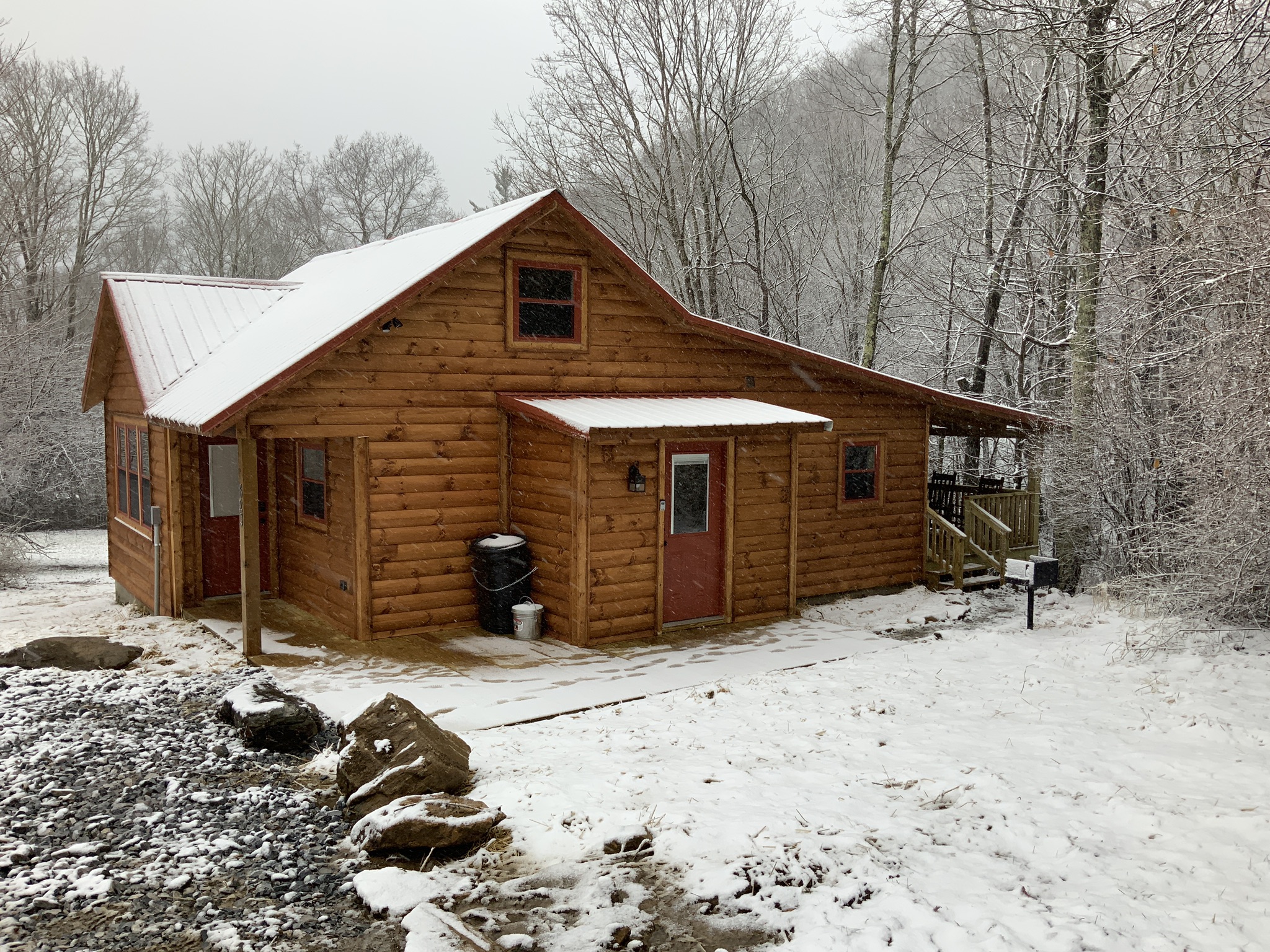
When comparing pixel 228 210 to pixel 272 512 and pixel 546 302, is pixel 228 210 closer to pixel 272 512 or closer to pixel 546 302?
pixel 272 512

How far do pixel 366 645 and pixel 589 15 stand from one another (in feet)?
62.4

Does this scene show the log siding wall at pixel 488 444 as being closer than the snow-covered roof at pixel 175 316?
Yes

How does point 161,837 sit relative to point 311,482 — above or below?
below

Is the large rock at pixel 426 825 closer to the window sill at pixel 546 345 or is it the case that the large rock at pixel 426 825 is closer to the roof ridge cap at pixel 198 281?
the window sill at pixel 546 345

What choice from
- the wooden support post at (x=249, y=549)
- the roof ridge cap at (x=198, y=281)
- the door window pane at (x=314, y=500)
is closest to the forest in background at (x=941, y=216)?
the wooden support post at (x=249, y=549)

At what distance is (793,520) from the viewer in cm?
1244

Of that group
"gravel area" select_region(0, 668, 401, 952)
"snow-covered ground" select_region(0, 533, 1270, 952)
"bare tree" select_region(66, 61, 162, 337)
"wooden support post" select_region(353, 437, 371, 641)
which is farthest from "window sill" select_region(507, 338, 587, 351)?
"bare tree" select_region(66, 61, 162, 337)

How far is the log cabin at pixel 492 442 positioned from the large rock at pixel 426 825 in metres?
5.00

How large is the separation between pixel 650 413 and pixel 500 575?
2.58 metres

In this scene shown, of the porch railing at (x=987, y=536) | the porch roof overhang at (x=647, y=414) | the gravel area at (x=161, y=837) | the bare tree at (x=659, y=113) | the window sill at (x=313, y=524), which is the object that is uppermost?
the bare tree at (x=659, y=113)

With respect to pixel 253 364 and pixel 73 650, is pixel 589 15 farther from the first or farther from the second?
pixel 73 650

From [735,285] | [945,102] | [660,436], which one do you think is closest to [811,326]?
[735,285]

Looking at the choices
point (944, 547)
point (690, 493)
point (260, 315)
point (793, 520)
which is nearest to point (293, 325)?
point (260, 315)

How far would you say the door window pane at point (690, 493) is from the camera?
1148cm
